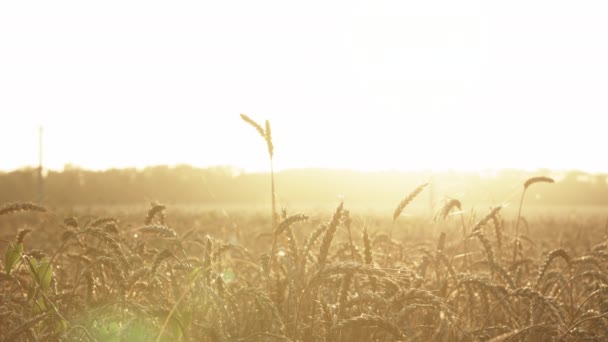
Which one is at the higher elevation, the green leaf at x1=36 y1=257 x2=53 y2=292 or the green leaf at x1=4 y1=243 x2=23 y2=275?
the green leaf at x1=4 y1=243 x2=23 y2=275

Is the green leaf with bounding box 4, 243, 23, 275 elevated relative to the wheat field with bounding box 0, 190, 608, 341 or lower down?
elevated

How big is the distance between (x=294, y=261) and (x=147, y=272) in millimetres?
752

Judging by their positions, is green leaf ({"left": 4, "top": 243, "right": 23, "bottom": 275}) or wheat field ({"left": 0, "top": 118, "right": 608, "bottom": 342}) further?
green leaf ({"left": 4, "top": 243, "right": 23, "bottom": 275})

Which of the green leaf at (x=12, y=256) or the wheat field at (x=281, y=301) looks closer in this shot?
the wheat field at (x=281, y=301)

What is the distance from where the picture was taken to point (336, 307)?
11.6 feet

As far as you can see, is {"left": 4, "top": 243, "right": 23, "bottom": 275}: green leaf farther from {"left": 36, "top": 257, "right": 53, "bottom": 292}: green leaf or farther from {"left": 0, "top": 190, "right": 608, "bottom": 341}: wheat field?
{"left": 36, "top": 257, "right": 53, "bottom": 292}: green leaf

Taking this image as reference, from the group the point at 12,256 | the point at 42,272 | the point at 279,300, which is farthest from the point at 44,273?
the point at 279,300

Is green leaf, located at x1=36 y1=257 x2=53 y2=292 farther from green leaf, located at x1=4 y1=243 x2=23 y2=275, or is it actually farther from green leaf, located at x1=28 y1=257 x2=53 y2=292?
green leaf, located at x1=4 y1=243 x2=23 y2=275

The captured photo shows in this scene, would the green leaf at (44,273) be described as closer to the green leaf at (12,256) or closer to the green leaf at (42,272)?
the green leaf at (42,272)

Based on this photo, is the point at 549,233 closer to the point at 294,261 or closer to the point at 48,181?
the point at 294,261

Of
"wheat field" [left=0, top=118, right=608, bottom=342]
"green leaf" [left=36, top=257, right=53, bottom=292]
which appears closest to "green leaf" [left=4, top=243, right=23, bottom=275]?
"wheat field" [left=0, top=118, right=608, bottom=342]

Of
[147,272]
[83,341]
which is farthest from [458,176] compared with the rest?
[83,341]

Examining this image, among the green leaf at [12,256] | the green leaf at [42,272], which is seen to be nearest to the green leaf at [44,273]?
the green leaf at [42,272]

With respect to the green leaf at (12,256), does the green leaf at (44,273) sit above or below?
below
